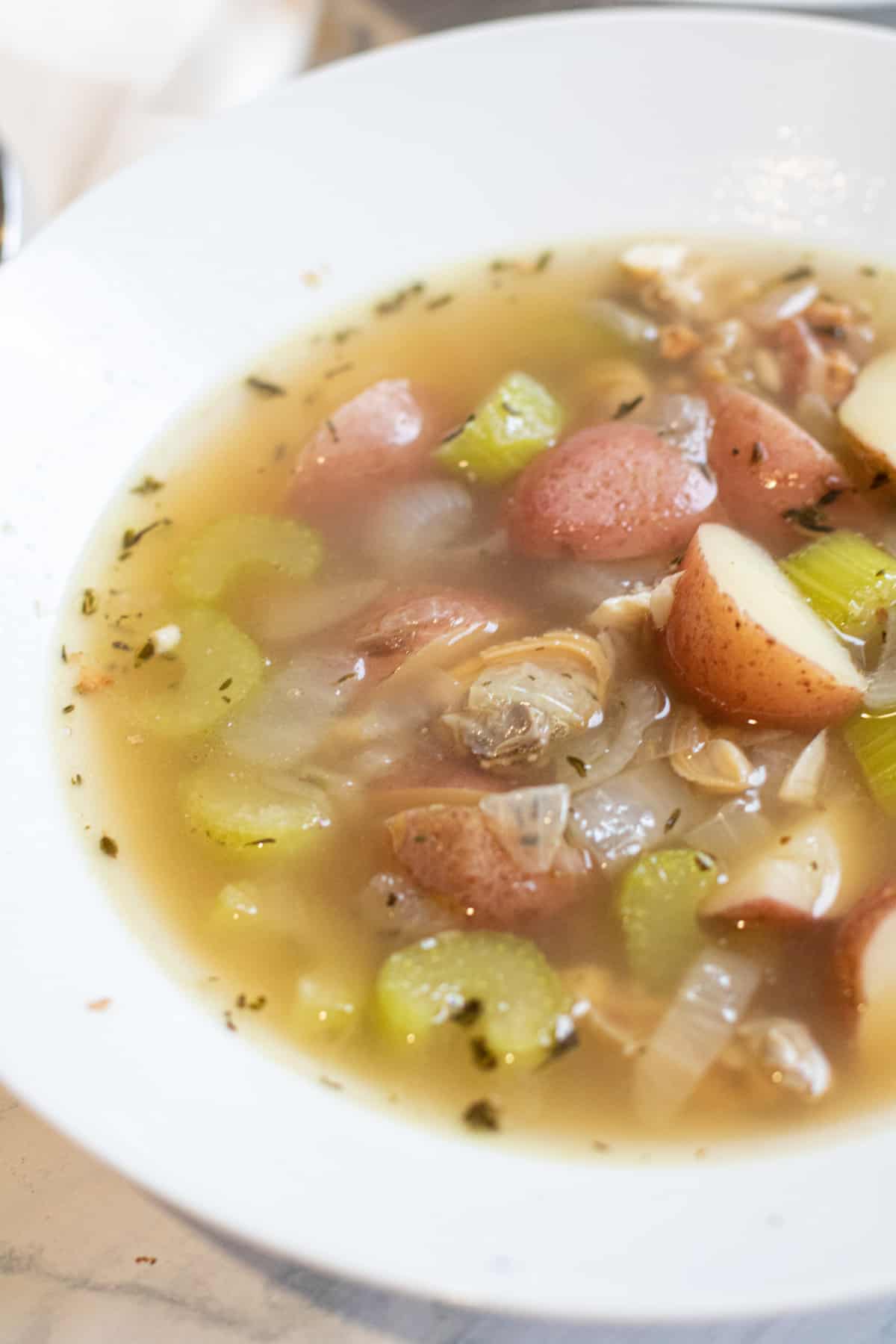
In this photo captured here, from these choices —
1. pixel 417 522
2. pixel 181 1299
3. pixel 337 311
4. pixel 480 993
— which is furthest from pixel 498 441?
pixel 181 1299


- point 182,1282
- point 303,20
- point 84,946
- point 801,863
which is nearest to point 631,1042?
point 801,863

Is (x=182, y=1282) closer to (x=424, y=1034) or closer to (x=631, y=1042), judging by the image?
(x=424, y=1034)

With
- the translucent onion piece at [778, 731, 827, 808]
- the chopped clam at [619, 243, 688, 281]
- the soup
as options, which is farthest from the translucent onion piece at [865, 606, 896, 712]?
the chopped clam at [619, 243, 688, 281]

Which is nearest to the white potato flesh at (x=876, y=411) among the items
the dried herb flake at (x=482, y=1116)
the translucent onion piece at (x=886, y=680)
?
the translucent onion piece at (x=886, y=680)

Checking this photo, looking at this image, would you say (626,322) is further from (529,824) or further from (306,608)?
(529,824)

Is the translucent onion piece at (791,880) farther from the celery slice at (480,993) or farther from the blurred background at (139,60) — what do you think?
the blurred background at (139,60)
